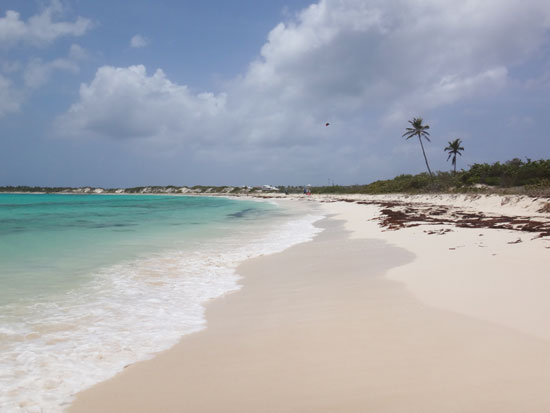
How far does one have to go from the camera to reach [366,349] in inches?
116

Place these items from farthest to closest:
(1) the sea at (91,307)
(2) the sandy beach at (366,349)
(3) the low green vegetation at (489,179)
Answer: (3) the low green vegetation at (489,179) → (1) the sea at (91,307) → (2) the sandy beach at (366,349)

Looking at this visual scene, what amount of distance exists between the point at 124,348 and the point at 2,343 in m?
1.34

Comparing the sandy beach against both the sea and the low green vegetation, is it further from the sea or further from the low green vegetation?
the low green vegetation

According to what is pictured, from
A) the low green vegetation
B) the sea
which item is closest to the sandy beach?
the sea

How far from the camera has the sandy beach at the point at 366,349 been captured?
88.8 inches

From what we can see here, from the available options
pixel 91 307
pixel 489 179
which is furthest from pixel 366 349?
pixel 489 179

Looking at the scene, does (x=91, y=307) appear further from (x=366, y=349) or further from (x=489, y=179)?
(x=489, y=179)

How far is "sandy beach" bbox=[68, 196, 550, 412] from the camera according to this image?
2.26m

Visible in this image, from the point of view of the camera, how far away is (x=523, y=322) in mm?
3236

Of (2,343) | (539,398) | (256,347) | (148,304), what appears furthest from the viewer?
(148,304)

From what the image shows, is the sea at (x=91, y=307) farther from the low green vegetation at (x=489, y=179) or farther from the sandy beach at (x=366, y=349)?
the low green vegetation at (x=489, y=179)

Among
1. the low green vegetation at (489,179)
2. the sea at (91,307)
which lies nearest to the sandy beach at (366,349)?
the sea at (91,307)

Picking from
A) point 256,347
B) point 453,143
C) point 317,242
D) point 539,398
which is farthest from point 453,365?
point 453,143

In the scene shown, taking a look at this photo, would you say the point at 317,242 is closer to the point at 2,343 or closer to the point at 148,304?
the point at 148,304
